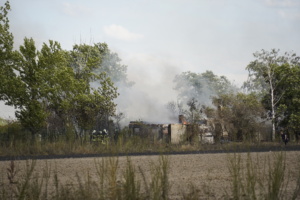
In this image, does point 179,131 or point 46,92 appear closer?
point 46,92

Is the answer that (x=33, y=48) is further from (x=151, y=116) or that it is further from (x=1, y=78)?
(x=151, y=116)

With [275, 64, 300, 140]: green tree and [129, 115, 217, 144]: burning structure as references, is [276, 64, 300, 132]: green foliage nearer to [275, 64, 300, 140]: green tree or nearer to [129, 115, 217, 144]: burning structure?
[275, 64, 300, 140]: green tree

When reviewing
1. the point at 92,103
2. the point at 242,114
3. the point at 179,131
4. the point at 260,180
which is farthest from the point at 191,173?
the point at 242,114

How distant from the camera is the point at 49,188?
7930 mm

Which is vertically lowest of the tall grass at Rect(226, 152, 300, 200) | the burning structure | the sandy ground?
the sandy ground

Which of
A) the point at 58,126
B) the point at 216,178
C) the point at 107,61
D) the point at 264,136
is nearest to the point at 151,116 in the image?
the point at 107,61

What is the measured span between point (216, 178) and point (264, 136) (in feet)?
75.4

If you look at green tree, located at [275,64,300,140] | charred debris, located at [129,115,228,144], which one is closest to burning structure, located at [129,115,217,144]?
charred debris, located at [129,115,228,144]

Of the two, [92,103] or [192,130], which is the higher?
[92,103]

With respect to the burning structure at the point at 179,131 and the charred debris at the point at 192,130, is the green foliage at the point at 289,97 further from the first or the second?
the burning structure at the point at 179,131

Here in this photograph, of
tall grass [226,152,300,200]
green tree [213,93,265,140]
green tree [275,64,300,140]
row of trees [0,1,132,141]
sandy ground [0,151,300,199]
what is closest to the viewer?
tall grass [226,152,300,200]

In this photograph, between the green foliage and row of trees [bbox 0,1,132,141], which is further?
the green foliage

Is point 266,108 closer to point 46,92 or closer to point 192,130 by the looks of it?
point 192,130

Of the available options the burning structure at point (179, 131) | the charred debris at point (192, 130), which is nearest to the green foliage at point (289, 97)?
the charred debris at point (192, 130)
